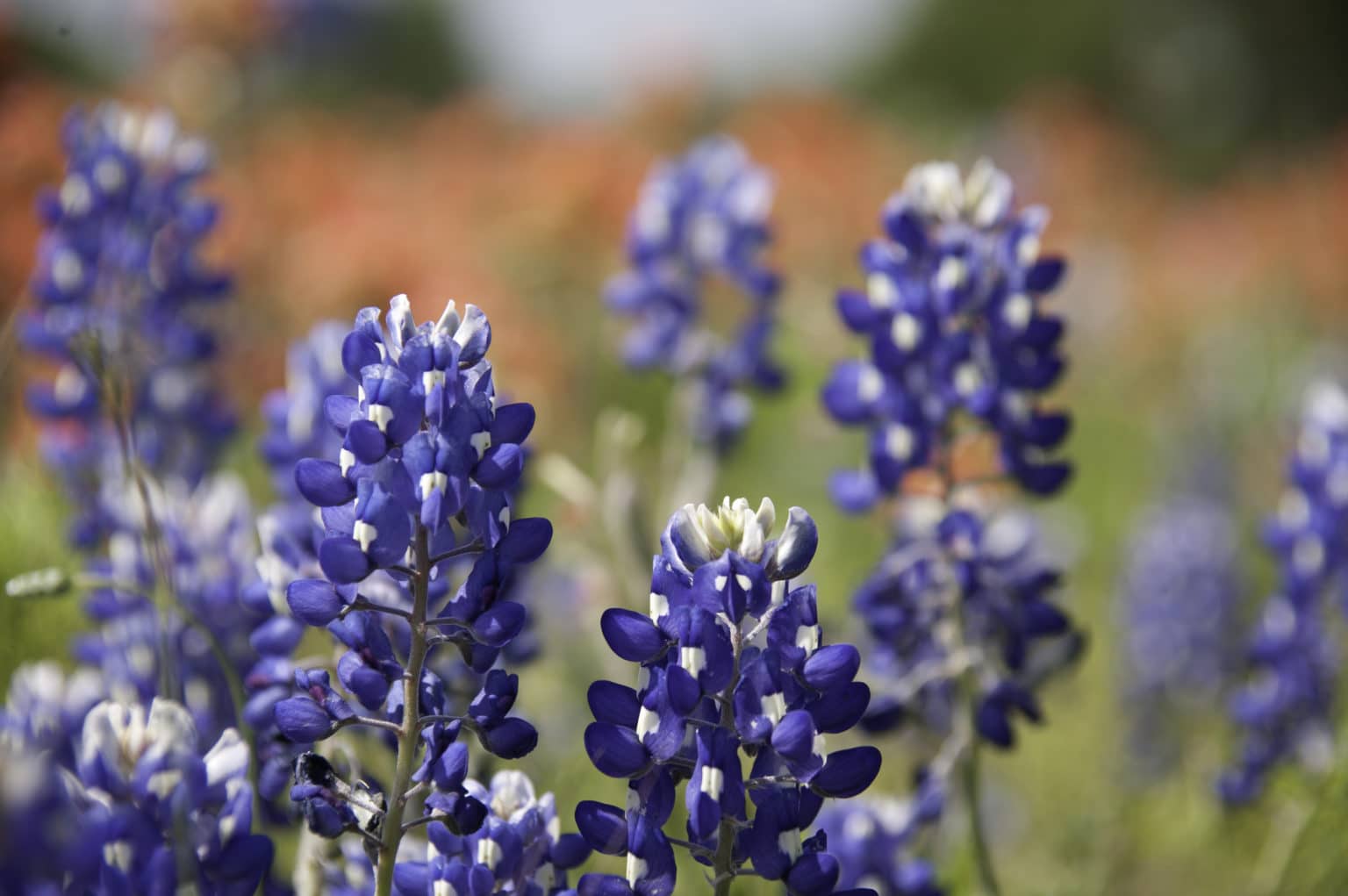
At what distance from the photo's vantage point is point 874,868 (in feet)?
5.68

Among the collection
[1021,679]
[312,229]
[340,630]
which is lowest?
[340,630]

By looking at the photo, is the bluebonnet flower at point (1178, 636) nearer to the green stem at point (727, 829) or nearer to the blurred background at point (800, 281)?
the blurred background at point (800, 281)

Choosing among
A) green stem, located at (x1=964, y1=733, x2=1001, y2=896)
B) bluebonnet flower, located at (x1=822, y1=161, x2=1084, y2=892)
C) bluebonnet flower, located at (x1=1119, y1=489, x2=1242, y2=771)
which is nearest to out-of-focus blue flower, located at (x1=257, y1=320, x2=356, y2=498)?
bluebonnet flower, located at (x1=822, y1=161, x2=1084, y2=892)

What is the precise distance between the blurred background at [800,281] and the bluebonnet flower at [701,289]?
370 mm

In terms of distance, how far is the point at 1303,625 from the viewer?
225 cm

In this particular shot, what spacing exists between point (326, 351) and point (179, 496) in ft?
1.48

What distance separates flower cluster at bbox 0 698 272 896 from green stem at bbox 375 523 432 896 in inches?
3.9

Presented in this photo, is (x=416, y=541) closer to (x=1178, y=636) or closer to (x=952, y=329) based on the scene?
(x=952, y=329)

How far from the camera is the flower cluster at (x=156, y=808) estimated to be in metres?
1.04

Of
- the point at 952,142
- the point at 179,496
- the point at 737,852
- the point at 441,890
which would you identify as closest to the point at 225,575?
the point at 179,496

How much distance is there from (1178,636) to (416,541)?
2789 mm

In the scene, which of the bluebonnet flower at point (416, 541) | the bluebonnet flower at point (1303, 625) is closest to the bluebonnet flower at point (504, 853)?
the bluebonnet flower at point (416, 541)

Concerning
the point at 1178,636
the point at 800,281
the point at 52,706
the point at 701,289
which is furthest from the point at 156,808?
the point at 800,281

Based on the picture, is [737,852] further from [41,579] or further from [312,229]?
[312,229]
